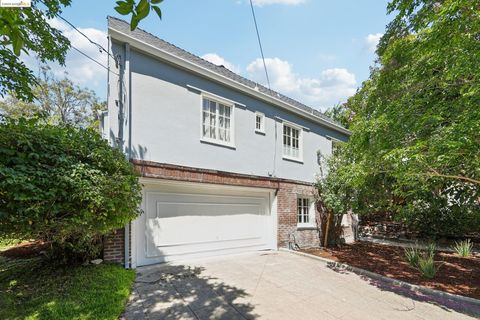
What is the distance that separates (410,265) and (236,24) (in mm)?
8573

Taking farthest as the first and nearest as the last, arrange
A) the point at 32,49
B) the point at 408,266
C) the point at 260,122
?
the point at 260,122, the point at 408,266, the point at 32,49

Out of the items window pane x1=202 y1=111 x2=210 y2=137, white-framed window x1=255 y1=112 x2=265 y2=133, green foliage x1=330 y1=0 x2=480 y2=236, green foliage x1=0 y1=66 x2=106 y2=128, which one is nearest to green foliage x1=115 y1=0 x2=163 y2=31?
green foliage x1=330 y1=0 x2=480 y2=236

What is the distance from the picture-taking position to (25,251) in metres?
8.10

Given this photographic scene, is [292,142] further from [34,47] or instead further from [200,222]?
[34,47]

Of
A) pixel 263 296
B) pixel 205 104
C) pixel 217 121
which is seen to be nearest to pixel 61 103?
pixel 205 104

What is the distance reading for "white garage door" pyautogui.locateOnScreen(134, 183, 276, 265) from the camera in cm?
712

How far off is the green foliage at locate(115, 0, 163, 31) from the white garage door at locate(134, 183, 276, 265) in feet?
20.0

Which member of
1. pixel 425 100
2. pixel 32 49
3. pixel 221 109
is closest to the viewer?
pixel 32 49

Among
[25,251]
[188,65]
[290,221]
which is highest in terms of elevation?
[188,65]

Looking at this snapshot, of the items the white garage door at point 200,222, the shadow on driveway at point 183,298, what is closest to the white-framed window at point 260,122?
the white garage door at point 200,222

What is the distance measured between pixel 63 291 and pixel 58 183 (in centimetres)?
225

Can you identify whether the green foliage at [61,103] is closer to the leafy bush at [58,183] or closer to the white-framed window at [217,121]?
the white-framed window at [217,121]

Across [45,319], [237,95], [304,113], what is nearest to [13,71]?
[45,319]

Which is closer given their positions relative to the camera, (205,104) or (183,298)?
(183,298)
